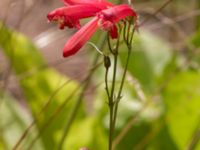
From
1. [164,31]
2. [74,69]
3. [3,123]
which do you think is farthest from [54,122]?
[164,31]

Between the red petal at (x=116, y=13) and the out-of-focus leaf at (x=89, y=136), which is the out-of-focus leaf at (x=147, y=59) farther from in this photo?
the red petal at (x=116, y=13)

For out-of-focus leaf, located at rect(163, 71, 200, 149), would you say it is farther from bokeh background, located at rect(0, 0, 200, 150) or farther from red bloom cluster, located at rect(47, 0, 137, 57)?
red bloom cluster, located at rect(47, 0, 137, 57)

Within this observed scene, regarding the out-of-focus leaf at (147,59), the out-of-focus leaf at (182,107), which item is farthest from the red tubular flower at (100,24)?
the out-of-focus leaf at (147,59)

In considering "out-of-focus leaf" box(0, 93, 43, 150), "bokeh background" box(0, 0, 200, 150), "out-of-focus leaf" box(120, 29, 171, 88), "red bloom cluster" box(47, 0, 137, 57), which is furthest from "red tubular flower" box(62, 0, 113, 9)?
"out-of-focus leaf" box(120, 29, 171, 88)

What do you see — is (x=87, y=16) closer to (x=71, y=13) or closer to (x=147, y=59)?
(x=71, y=13)

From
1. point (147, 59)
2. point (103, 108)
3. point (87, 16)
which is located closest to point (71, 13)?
point (87, 16)

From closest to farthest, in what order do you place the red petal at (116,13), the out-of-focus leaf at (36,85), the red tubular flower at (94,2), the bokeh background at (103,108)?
the red petal at (116,13), the red tubular flower at (94,2), the bokeh background at (103,108), the out-of-focus leaf at (36,85)
